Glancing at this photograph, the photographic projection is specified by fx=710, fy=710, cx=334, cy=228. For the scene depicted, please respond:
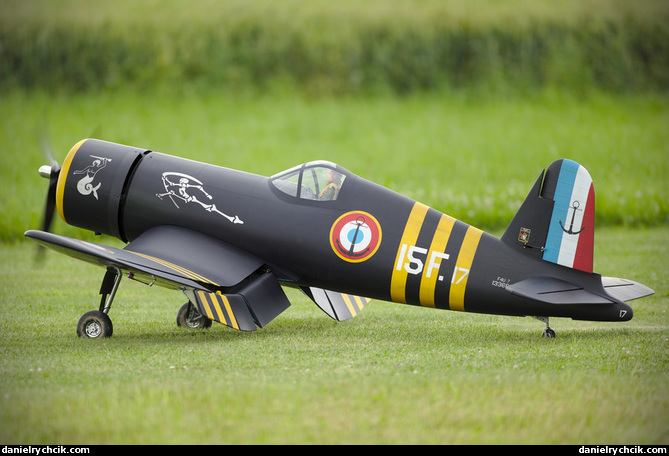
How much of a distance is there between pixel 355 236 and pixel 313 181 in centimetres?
93

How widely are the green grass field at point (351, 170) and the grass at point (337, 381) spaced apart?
3cm

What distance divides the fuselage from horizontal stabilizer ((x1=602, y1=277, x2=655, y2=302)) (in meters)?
0.30

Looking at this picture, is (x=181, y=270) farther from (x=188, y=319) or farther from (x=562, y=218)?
(x=562, y=218)

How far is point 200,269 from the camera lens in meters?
8.69

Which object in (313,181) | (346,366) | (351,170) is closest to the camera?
(346,366)

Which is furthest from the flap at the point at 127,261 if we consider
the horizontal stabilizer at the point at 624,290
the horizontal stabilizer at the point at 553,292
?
the horizontal stabilizer at the point at 624,290

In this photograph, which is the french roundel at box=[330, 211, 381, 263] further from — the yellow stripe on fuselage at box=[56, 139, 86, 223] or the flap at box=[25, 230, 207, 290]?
the yellow stripe on fuselage at box=[56, 139, 86, 223]

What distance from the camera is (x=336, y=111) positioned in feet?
88.1

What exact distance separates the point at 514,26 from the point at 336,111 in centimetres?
910

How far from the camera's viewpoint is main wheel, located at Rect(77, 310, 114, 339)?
872 cm

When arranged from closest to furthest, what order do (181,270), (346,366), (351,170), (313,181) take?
(346,366) → (181,270) → (313,181) → (351,170)

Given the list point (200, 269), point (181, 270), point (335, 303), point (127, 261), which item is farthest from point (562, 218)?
point (127, 261)

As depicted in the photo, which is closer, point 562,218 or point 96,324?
point 562,218

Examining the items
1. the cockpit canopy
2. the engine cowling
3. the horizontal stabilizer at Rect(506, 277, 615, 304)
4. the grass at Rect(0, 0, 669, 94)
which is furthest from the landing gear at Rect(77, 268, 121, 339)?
the grass at Rect(0, 0, 669, 94)
